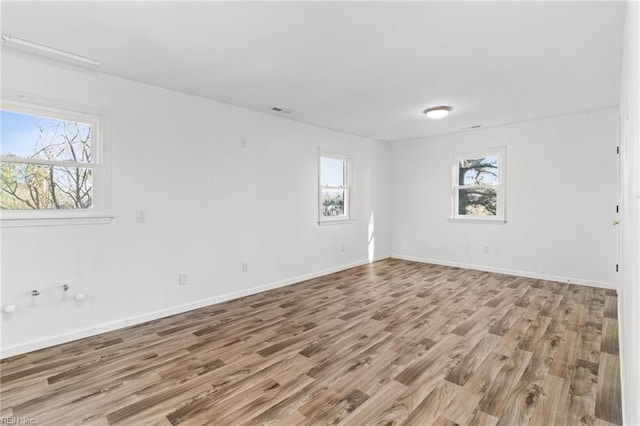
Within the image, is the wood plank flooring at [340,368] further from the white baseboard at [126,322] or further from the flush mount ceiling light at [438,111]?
the flush mount ceiling light at [438,111]

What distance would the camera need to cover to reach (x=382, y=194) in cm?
662

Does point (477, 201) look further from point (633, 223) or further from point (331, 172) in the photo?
point (633, 223)

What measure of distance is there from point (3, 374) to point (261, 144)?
3383 mm

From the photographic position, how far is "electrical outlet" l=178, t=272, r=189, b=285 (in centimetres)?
358

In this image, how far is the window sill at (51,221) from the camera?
101 inches

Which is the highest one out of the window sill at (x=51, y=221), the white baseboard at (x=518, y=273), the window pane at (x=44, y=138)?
the window pane at (x=44, y=138)

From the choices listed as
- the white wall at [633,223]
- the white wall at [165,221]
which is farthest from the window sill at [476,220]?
the white wall at [633,223]

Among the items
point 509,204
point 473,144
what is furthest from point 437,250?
point 473,144

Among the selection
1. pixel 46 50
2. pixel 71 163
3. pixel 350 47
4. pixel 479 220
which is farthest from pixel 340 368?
pixel 479 220

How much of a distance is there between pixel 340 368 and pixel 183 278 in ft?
7.19

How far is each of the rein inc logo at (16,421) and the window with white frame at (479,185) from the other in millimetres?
5965

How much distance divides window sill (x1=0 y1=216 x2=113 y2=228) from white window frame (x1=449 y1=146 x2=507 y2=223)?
17.8 feet

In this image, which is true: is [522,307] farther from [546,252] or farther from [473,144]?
[473,144]

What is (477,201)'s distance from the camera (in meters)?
5.64
